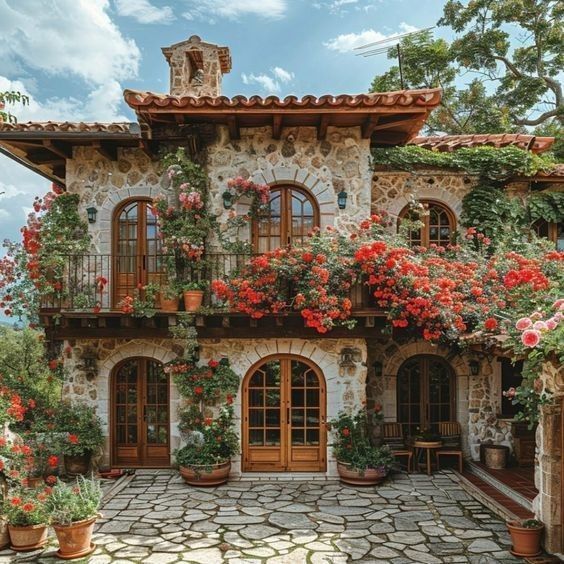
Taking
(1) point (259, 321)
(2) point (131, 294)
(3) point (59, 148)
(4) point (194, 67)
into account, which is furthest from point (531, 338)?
(4) point (194, 67)

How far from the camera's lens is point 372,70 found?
19781mm

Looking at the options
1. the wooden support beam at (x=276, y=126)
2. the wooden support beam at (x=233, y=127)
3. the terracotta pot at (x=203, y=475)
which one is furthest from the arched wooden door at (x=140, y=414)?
the wooden support beam at (x=276, y=126)

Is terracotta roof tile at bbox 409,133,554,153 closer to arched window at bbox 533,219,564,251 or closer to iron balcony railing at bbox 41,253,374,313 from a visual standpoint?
arched window at bbox 533,219,564,251

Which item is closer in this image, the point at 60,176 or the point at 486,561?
the point at 486,561

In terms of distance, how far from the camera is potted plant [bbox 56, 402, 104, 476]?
33.4 feet

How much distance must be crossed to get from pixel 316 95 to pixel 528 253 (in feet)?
17.0

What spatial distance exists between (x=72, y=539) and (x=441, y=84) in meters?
18.9

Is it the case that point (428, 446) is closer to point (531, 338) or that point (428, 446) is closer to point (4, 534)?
point (531, 338)

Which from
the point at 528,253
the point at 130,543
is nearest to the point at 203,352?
the point at 130,543

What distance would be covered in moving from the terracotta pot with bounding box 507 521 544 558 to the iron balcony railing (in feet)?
14.7

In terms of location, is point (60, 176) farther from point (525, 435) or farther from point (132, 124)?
point (525, 435)

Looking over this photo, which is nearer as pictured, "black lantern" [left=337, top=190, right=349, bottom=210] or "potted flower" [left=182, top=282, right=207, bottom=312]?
"potted flower" [left=182, top=282, right=207, bottom=312]

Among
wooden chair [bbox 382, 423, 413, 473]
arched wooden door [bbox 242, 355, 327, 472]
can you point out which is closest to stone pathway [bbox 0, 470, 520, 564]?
arched wooden door [bbox 242, 355, 327, 472]

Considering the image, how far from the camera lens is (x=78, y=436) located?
403 inches
